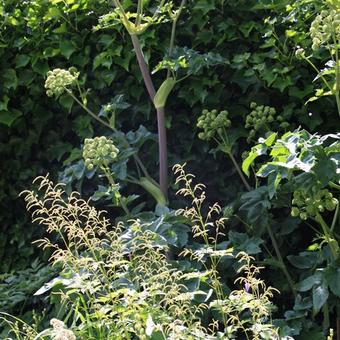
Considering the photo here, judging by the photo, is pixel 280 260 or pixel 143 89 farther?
pixel 143 89

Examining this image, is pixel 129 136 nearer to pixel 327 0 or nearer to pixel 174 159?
pixel 174 159

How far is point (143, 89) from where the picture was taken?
4.08 metres

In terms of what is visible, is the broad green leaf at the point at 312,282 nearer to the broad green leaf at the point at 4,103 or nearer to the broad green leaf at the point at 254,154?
the broad green leaf at the point at 254,154

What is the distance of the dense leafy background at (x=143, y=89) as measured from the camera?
12.0 ft

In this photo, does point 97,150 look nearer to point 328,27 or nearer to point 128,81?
point 128,81

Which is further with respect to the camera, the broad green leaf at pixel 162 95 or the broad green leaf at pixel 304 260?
the broad green leaf at pixel 162 95

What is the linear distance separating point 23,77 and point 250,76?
1.42 metres

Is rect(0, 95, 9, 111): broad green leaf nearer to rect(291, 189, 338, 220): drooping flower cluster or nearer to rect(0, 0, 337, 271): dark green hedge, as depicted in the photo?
rect(0, 0, 337, 271): dark green hedge

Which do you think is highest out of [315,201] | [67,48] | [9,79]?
[67,48]

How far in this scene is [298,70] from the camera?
3648mm

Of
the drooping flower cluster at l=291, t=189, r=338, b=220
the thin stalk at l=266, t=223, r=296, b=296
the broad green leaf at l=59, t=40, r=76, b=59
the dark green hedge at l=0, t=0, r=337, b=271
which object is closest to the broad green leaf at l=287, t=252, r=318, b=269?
the thin stalk at l=266, t=223, r=296, b=296

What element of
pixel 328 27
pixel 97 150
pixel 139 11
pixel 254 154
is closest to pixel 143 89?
pixel 139 11

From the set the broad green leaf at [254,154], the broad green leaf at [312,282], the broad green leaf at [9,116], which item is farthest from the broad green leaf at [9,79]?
the broad green leaf at [312,282]

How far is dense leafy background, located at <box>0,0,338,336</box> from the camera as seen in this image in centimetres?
366
